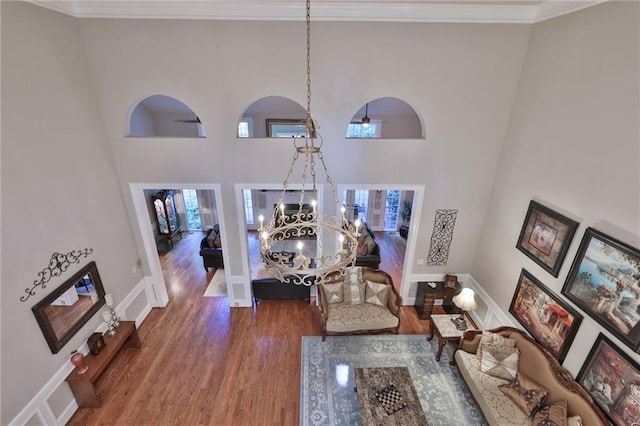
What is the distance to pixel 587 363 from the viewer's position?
3457mm

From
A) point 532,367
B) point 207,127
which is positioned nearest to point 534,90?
point 532,367

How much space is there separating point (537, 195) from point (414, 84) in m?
2.51

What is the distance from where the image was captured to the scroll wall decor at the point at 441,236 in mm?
5566

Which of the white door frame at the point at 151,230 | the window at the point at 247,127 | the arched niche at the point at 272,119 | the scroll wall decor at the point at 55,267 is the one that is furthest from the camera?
the window at the point at 247,127

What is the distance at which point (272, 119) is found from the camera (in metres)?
8.77

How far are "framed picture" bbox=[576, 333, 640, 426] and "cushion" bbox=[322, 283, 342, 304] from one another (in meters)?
3.55

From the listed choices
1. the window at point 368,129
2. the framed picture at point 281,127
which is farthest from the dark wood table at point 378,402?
the framed picture at point 281,127

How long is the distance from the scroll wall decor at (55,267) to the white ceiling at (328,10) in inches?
133

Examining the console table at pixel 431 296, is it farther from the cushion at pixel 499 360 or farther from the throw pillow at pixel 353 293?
the cushion at pixel 499 360

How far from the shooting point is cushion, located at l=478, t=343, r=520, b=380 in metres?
4.17

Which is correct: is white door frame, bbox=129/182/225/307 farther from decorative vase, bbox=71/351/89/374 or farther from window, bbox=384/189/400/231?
window, bbox=384/189/400/231

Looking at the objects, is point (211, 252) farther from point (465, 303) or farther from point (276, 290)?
point (465, 303)

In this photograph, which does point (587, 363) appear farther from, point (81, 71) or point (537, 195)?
point (81, 71)

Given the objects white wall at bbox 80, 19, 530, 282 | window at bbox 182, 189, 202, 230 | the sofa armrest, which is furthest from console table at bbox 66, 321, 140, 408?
window at bbox 182, 189, 202, 230
